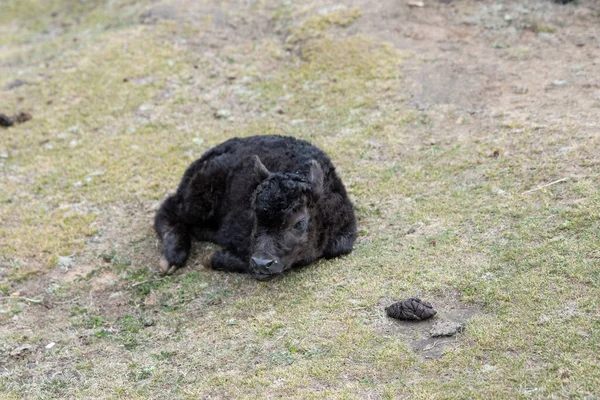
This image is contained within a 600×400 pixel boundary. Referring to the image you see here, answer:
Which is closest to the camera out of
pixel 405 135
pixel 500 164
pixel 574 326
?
pixel 574 326

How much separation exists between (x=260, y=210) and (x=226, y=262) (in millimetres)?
1065

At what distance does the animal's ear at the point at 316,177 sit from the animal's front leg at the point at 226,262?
119cm

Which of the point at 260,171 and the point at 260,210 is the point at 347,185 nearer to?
the point at 260,171

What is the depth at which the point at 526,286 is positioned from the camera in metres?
6.34

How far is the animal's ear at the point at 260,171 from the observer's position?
305 inches

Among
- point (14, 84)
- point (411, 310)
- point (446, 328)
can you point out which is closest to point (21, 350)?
point (411, 310)

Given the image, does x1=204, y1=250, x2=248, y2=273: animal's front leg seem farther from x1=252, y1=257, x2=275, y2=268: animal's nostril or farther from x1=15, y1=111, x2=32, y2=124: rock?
x1=15, y1=111, x2=32, y2=124: rock

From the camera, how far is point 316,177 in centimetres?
775

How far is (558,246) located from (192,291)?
389 centimetres

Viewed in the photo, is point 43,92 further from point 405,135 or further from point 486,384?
point 486,384

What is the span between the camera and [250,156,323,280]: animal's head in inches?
283

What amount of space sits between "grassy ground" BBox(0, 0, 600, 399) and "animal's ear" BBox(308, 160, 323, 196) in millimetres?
843

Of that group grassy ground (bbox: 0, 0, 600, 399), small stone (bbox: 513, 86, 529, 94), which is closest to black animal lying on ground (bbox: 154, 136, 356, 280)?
grassy ground (bbox: 0, 0, 600, 399)

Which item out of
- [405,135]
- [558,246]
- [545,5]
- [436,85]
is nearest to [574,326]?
[558,246]
